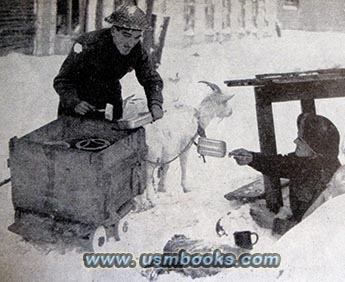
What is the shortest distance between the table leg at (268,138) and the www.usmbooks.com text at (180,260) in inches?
12.5

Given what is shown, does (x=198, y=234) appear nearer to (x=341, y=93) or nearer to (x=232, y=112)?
(x=232, y=112)

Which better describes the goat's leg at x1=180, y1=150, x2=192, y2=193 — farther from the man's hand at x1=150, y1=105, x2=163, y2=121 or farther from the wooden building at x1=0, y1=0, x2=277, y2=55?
the wooden building at x1=0, y1=0, x2=277, y2=55

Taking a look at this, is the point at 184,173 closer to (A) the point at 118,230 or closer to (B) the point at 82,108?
(A) the point at 118,230

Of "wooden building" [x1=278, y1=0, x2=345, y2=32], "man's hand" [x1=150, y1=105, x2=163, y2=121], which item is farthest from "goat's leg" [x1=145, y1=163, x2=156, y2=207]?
"wooden building" [x1=278, y1=0, x2=345, y2=32]

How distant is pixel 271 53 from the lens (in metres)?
2.90

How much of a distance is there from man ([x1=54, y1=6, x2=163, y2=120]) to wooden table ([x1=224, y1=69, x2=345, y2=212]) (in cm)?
53

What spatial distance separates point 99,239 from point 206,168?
0.73 metres

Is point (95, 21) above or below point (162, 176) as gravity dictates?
above

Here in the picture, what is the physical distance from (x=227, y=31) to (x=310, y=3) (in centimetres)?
51

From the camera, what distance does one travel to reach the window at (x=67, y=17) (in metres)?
2.94

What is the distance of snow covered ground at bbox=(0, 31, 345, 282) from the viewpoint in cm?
287

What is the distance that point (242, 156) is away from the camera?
2.89 metres

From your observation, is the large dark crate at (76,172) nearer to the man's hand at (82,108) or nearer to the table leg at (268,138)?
the man's hand at (82,108)

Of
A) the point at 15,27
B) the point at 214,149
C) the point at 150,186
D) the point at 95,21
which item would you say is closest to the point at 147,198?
the point at 150,186
